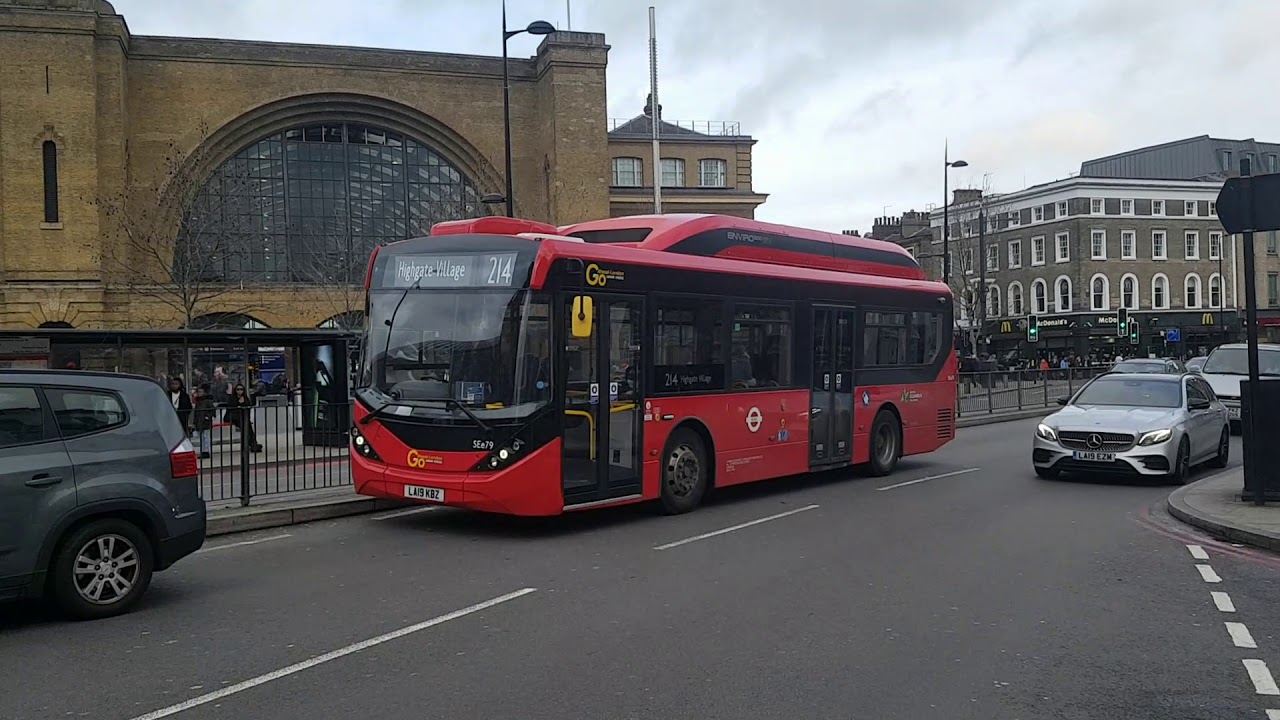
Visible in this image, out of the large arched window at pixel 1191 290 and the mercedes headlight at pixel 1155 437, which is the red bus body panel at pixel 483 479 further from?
the large arched window at pixel 1191 290

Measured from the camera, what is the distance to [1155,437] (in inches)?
553

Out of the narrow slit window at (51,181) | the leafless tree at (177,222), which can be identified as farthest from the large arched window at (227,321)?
the narrow slit window at (51,181)

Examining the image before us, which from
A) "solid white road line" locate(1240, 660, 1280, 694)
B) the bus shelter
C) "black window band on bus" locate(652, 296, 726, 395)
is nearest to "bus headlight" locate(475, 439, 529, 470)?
"black window band on bus" locate(652, 296, 726, 395)

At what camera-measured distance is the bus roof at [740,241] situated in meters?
12.3

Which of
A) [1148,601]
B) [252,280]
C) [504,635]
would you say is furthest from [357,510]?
[252,280]

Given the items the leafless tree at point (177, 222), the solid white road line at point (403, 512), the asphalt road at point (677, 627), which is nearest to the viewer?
the asphalt road at point (677, 627)

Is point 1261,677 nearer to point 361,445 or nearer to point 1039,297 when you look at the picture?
point 361,445

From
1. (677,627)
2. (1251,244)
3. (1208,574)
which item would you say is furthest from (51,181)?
(1208,574)

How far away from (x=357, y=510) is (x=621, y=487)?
140 inches

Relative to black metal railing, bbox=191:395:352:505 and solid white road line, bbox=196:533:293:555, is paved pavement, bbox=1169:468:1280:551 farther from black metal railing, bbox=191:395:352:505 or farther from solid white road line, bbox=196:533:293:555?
black metal railing, bbox=191:395:352:505

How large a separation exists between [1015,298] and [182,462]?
75.2 m

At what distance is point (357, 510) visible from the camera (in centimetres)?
1239

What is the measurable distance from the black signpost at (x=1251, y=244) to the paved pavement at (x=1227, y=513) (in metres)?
0.28

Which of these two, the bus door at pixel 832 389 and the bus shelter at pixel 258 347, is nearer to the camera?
the bus shelter at pixel 258 347
